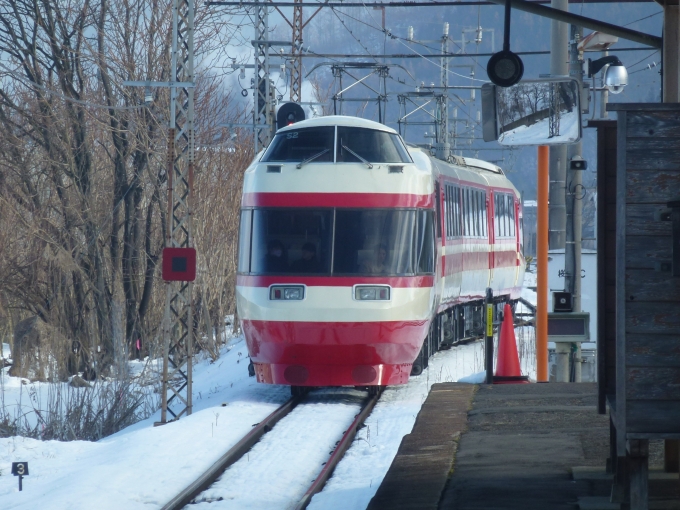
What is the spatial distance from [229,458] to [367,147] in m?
4.87

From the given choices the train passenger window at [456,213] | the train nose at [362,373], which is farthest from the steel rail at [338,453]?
the train passenger window at [456,213]

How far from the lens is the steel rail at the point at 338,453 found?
8273 mm

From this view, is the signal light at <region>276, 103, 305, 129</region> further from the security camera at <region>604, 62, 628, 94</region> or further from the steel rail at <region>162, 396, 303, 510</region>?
the steel rail at <region>162, 396, 303, 510</region>

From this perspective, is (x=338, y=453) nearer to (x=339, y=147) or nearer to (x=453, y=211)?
(x=339, y=147)

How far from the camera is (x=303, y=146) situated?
44.2 feet

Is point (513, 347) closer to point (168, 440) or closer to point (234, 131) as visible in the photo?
point (168, 440)

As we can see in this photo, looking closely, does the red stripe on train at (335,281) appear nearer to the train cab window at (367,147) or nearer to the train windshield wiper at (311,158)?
the train windshield wiper at (311,158)

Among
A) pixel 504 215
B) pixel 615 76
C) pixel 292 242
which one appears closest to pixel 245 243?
pixel 292 242

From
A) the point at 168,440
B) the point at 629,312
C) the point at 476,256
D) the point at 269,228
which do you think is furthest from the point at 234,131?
the point at 629,312

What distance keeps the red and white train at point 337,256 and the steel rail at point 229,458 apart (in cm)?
59

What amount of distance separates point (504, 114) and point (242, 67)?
20.2 meters

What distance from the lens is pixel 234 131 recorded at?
34594 millimetres

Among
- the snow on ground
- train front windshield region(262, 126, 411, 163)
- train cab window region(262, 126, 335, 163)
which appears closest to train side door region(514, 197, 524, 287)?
the snow on ground

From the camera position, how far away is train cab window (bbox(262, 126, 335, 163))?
1336 cm
